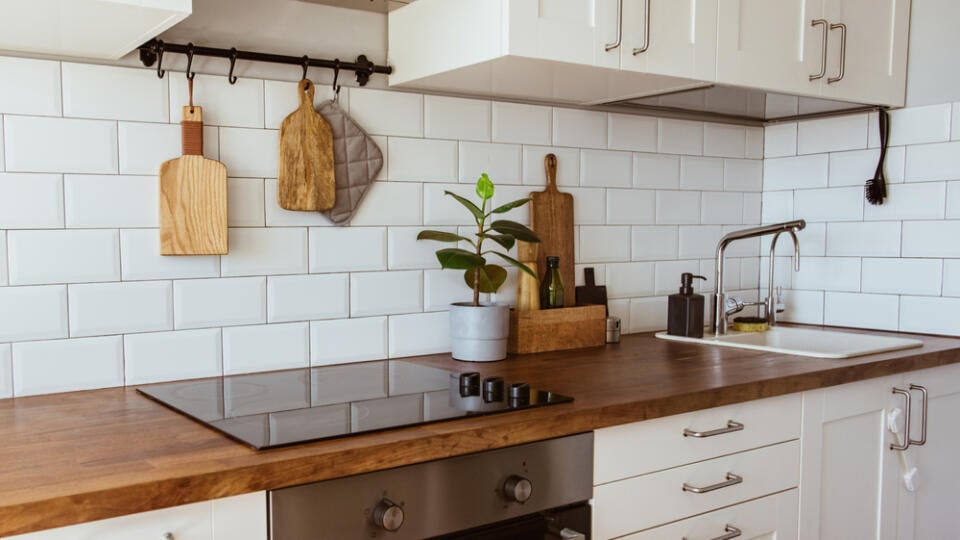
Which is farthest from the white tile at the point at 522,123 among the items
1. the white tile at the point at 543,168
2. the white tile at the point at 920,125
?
the white tile at the point at 920,125

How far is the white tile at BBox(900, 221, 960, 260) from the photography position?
2.39 metres

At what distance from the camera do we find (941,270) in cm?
242

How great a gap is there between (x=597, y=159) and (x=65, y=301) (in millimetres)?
1415

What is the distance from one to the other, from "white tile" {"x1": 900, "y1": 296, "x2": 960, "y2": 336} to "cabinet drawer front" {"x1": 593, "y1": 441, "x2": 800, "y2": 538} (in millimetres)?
852

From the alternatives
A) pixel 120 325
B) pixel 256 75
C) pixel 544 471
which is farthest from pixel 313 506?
pixel 256 75

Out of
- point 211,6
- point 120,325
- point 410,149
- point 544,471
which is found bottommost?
point 544,471

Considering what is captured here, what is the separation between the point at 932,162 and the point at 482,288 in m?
1.40

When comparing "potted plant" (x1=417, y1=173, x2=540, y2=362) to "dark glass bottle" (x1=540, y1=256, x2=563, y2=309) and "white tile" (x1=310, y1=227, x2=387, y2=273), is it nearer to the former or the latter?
"white tile" (x1=310, y1=227, x2=387, y2=273)

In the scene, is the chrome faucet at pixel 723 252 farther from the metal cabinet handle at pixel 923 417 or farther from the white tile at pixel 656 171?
the metal cabinet handle at pixel 923 417

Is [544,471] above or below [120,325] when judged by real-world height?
below

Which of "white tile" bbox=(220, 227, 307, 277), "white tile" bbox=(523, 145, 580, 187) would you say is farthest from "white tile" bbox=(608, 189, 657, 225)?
"white tile" bbox=(220, 227, 307, 277)

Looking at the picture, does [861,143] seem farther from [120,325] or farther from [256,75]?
[120,325]

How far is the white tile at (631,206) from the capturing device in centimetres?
243

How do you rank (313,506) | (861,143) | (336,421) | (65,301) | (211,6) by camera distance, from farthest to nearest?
(861,143) < (211,6) < (65,301) < (336,421) < (313,506)
